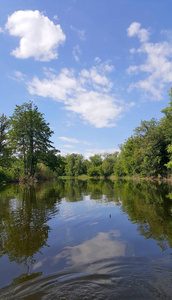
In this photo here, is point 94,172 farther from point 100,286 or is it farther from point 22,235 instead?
point 100,286

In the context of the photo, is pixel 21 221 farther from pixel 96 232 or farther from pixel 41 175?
pixel 41 175

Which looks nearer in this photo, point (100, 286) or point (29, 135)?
point (100, 286)

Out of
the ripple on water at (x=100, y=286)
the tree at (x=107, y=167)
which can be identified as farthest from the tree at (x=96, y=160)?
the ripple on water at (x=100, y=286)

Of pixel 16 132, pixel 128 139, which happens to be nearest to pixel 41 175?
pixel 16 132

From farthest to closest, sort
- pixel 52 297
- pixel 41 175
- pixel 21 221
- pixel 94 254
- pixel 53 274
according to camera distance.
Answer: pixel 41 175 → pixel 21 221 → pixel 94 254 → pixel 53 274 → pixel 52 297

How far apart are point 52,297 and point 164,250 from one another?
4056 millimetres

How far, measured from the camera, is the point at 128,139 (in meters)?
76.2

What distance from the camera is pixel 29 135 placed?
40562mm

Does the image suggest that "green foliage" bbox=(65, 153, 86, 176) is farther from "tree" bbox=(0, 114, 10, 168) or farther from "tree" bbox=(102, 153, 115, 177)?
"tree" bbox=(0, 114, 10, 168)

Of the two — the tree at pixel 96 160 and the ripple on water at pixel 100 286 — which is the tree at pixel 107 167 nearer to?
the tree at pixel 96 160

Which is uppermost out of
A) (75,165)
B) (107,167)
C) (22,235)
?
(75,165)

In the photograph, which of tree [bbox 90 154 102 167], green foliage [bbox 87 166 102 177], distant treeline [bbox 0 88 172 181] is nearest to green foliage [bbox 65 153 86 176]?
tree [bbox 90 154 102 167]

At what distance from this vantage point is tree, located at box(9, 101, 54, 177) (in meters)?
40.3

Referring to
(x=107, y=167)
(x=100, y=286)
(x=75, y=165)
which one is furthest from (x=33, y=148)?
(x=75, y=165)
